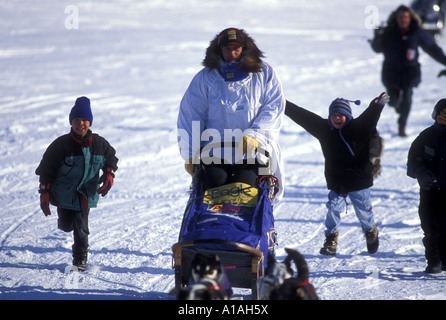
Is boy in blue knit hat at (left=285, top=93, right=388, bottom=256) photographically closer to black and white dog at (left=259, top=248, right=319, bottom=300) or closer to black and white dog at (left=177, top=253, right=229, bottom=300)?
black and white dog at (left=259, top=248, right=319, bottom=300)

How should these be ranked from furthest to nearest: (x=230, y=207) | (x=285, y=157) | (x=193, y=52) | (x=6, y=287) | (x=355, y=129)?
(x=193, y=52) < (x=285, y=157) < (x=355, y=129) < (x=6, y=287) < (x=230, y=207)

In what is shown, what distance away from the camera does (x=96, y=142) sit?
422cm

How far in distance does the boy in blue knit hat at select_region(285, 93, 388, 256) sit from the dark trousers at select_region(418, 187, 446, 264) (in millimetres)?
478

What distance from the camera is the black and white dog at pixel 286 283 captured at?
2.79m

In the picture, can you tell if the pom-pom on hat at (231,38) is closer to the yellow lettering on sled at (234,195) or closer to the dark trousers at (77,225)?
the yellow lettering on sled at (234,195)

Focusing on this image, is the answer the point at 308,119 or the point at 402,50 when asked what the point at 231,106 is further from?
the point at 402,50

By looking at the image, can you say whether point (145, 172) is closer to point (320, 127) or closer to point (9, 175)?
point (9, 175)

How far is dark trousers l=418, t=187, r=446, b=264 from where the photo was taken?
13.5ft

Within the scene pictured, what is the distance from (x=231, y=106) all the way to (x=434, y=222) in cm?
183

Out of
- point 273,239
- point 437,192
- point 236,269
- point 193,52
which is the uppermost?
point 193,52

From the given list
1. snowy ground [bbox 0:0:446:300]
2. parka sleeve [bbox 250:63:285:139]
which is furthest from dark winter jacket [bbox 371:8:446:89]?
parka sleeve [bbox 250:63:285:139]

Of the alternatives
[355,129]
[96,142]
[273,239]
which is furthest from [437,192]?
[96,142]

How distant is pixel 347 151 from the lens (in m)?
4.45

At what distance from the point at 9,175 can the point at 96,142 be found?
3049mm
